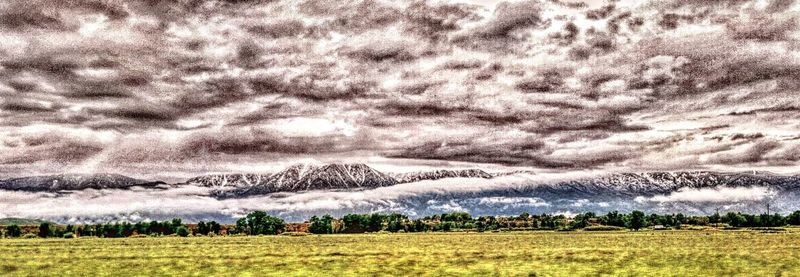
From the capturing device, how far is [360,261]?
70250mm

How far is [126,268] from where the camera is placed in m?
64.1

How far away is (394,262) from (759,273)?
3121 cm

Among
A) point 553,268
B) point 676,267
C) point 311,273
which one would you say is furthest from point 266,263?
point 676,267

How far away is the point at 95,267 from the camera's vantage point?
6544 centimetres

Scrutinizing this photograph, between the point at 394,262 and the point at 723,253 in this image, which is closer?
the point at 394,262

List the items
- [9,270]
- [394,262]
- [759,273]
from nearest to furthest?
1. [759,273]
2. [9,270]
3. [394,262]

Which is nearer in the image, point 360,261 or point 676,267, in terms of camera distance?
point 676,267

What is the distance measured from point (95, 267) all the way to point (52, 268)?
3.56 m

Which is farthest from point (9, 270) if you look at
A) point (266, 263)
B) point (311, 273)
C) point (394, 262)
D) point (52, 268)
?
point (394, 262)

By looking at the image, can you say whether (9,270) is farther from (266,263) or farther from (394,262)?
(394,262)

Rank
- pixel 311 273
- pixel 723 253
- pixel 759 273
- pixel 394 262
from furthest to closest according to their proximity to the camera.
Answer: pixel 723 253 < pixel 394 262 < pixel 311 273 < pixel 759 273

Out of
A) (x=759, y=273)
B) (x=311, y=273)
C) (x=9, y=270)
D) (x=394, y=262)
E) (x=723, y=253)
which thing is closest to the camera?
(x=759, y=273)

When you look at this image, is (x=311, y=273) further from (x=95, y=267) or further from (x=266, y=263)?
(x=95, y=267)

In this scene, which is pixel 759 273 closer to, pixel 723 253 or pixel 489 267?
pixel 489 267
